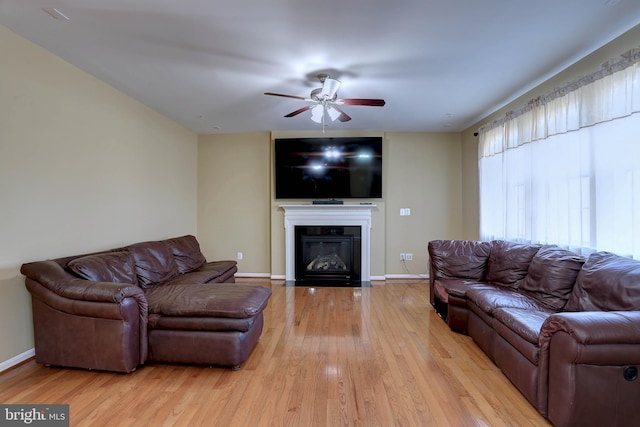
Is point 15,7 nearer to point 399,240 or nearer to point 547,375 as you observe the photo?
point 547,375

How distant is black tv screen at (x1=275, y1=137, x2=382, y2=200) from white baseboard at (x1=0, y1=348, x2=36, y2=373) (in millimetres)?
3584

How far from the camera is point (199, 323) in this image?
2262 mm

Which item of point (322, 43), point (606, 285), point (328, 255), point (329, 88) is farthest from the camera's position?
point (328, 255)

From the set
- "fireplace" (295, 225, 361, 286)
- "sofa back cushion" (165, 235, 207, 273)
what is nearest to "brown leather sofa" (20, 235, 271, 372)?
"sofa back cushion" (165, 235, 207, 273)

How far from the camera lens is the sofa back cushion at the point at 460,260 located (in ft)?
11.0

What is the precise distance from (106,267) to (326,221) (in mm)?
3184

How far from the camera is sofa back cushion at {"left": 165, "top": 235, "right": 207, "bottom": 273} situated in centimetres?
377

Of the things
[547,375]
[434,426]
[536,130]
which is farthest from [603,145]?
[434,426]

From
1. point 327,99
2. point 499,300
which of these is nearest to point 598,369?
point 499,300

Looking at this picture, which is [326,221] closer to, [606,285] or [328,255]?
[328,255]

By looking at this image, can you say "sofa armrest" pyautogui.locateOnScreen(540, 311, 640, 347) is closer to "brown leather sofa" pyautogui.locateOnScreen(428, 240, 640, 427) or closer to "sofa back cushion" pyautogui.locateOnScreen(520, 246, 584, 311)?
"brown leather sofa" pyautogui.locateOnScreen(428, 240, 640, 427)

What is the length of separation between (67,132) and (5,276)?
1363mm

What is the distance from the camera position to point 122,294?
211 cm

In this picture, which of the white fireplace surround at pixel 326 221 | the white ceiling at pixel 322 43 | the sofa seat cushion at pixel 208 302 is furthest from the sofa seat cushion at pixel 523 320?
the white fireplace surround at pixel 326 221
